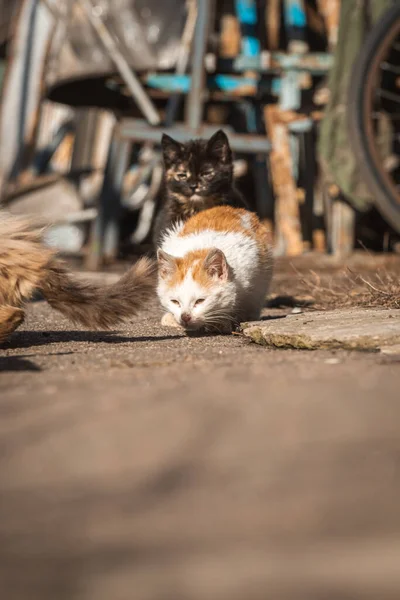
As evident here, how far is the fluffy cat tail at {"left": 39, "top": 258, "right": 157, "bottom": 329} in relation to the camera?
12.5 ft

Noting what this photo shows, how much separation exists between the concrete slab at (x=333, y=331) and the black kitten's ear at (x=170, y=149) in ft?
6.90

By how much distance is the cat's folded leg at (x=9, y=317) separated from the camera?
365 cm

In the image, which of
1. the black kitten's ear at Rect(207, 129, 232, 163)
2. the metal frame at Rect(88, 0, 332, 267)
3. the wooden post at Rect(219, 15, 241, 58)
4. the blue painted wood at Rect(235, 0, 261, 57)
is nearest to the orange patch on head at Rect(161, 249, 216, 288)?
the black kitten's ear at Rect(207, 129, 232, 163)

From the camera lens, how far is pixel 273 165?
8.48 m

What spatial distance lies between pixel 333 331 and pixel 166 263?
1.24m

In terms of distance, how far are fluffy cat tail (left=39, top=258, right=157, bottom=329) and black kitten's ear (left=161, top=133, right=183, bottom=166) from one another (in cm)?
234

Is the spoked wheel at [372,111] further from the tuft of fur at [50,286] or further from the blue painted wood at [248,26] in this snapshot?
the tuft of fur at [50,286]

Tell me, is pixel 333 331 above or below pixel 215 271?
below

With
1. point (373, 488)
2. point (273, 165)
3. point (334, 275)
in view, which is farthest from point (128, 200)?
point (373, 488)

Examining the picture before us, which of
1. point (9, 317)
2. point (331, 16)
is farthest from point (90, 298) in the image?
point (331, 16)

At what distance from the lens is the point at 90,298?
12.6ft

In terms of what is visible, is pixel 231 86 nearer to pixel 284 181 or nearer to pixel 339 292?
pixel 284 181

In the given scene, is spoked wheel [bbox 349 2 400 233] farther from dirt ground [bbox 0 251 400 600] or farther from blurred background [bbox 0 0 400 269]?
dirt ground [bbox 0 251 400 600]

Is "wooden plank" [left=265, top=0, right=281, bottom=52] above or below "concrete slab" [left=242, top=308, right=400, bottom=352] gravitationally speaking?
above
